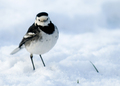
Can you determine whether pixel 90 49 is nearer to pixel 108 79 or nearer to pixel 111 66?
pixel 111 66

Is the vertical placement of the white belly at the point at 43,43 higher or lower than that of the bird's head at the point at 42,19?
lower

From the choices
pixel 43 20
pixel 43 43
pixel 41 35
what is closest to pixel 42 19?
A: pixel 43 20

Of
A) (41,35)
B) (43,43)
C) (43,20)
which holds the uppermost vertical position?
(43,20)

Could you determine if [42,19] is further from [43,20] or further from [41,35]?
[41,35]

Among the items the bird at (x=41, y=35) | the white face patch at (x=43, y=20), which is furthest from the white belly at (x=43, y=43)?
the white face patch at (x=43, y=20)

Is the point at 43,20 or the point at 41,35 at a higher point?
the point at 43,20

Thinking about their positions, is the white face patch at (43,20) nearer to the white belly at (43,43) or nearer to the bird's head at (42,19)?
the bird's head at (42,19)

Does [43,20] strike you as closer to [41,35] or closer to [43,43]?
[41,35]

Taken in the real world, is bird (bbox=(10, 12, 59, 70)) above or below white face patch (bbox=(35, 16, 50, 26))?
below

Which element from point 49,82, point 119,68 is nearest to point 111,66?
point 119,68

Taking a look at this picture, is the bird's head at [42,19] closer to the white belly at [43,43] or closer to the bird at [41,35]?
the bird at [41,35]

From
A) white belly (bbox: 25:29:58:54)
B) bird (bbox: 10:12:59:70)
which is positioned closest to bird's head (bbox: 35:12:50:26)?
bird (bbox: 10:12:59:70)

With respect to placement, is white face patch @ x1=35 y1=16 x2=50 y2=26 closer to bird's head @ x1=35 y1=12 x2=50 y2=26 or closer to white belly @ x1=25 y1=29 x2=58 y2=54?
bird's head @ x1=35 y1=12 x2=50 y2=26

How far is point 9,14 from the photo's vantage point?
7.30 metres
